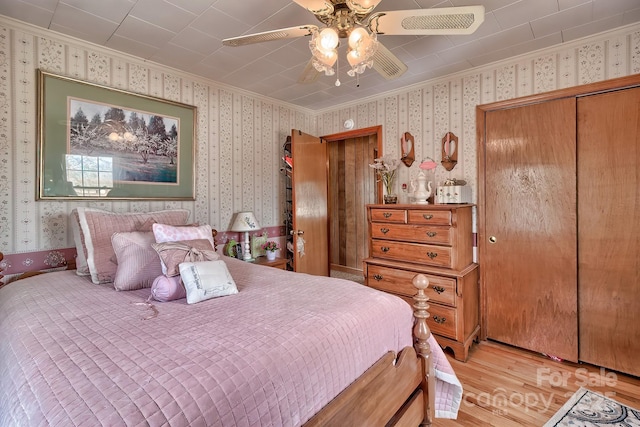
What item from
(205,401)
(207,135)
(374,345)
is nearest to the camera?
(205,401)

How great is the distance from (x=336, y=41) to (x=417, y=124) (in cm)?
196

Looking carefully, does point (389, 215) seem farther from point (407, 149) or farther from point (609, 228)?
point (609, 228)

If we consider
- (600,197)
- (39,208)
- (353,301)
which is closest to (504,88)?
(600,197)

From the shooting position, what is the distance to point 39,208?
2.14 meters

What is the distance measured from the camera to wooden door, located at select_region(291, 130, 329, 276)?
3424mm

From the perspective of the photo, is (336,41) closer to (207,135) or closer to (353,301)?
(353,301)

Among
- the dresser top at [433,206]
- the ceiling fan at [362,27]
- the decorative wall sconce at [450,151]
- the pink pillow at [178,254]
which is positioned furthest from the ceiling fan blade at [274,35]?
the decorative wall sconce at [450,151]

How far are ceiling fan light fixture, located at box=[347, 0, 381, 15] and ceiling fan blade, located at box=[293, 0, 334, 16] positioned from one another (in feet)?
0.31

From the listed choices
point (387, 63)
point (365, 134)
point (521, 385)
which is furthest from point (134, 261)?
point (365, 134)

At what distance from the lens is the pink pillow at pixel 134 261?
5.60 ft

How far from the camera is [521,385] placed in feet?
6.85

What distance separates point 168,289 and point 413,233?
6.47ft

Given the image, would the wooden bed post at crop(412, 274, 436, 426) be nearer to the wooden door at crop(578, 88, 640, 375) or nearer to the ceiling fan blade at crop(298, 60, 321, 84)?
the ceiling fan blade at crop(298, 60, 321, 84)

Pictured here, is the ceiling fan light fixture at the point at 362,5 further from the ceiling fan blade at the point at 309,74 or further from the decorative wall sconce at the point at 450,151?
the decorative wall sconce at the point at 450,151
